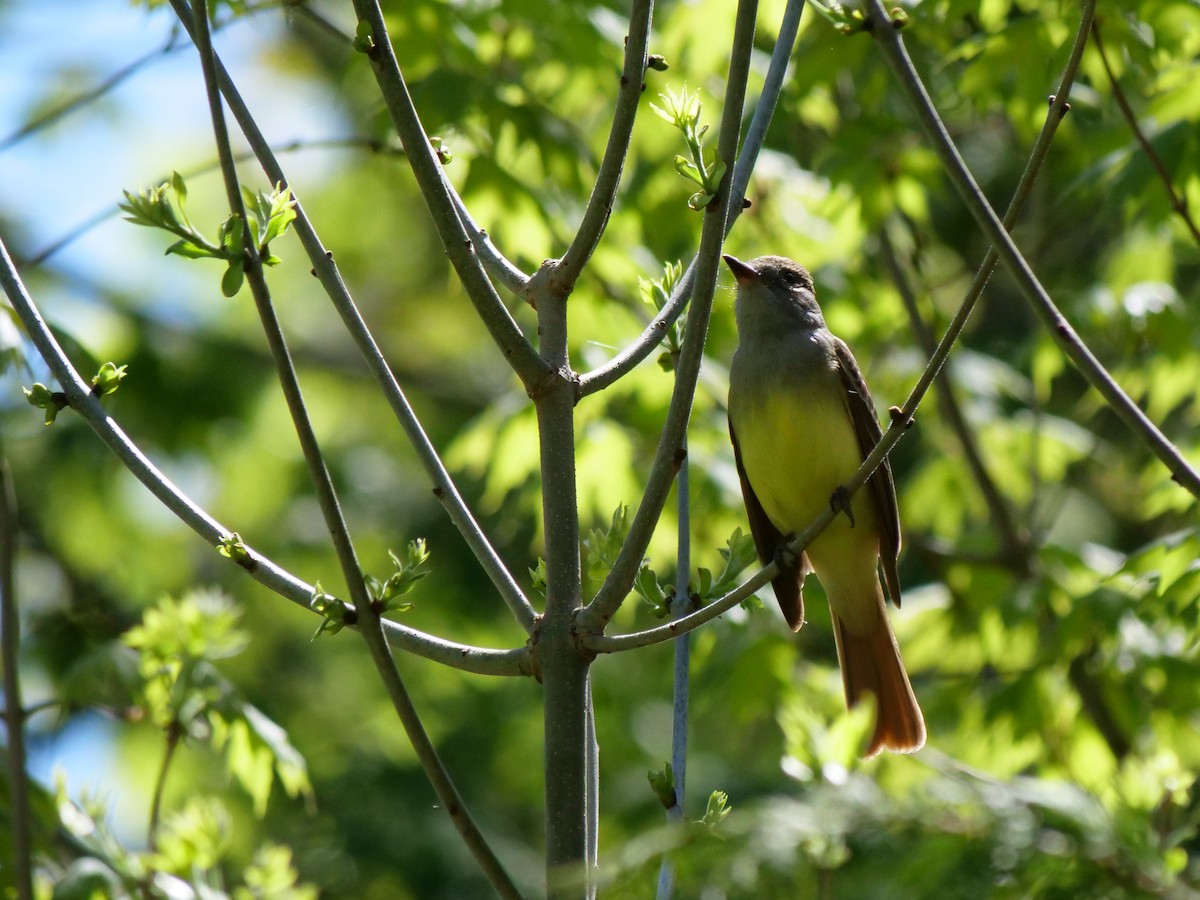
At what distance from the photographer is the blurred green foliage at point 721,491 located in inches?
134

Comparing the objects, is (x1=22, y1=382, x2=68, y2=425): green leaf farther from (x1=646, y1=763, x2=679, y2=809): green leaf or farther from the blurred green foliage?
(x1=646, y1=763, x2=679, y2=809): green leaf

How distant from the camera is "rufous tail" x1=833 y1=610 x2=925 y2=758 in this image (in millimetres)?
4258

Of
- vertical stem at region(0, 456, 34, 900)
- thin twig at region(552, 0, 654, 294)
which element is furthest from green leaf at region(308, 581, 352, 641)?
vertical stem at region(0, 456, 34, 900)

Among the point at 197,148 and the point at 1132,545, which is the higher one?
the point at 197,148

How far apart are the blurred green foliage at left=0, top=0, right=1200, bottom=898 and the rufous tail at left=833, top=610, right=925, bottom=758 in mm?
140

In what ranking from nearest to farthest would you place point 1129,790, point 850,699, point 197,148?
point 1129,790 → point 850,699 → point 197,148

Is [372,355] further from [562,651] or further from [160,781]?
[160,781]

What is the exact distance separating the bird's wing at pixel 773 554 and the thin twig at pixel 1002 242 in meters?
1.91

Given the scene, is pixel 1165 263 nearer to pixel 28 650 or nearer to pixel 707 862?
pixel 707 862

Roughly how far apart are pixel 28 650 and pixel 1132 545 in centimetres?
725

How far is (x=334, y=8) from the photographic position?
9.02m

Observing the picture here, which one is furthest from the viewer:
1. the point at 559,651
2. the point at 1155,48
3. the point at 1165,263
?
the point at 1165,263

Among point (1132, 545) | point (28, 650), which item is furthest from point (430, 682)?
point (1132, 545)

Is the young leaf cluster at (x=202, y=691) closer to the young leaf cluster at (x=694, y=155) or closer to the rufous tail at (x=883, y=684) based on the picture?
the rufous tail at (x=883, y=684)
